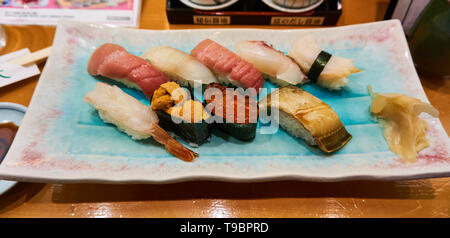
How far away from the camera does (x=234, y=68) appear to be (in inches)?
80.0

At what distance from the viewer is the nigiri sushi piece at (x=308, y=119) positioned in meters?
1.75

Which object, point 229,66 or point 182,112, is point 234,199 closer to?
point 182,112

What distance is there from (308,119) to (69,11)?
266 cm

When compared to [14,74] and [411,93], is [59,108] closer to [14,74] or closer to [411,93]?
[14,74]

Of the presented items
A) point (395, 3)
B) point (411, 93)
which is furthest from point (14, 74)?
point (395, 3)

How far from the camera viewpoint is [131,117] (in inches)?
71.9

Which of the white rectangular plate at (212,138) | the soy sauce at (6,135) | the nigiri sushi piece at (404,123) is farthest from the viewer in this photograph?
the soy sauce at (6,135)

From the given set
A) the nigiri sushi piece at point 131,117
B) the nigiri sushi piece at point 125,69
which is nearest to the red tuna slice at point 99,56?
the nigiri sushi piece at point 125,69

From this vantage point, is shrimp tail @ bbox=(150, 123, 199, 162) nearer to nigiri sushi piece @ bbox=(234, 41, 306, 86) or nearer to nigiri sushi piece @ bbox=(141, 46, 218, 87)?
nigiri sushi piece @ bbox=(141, 46, 218, 87)

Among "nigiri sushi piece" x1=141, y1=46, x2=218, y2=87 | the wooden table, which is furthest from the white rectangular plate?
"nigiri sushi piece" x1=141, y1=46, x2=218, y2=87

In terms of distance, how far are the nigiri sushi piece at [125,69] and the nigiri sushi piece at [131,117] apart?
16 centimetres

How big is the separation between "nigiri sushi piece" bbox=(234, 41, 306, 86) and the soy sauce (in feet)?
5.79

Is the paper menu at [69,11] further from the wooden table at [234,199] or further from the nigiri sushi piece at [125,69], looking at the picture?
the wooden table at [234,199]

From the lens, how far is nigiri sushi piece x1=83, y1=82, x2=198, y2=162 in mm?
1781
